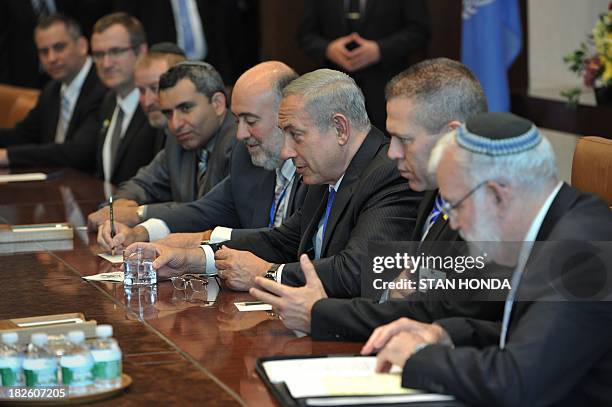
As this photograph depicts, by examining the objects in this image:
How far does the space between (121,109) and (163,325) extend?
3833 mm

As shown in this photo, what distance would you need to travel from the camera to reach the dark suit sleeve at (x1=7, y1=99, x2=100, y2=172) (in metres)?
7.24

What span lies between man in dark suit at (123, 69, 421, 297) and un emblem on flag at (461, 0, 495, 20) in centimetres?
389

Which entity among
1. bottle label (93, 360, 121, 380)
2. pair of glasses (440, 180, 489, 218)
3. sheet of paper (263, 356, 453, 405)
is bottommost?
sheet of paper (263, 356, 453, 405)

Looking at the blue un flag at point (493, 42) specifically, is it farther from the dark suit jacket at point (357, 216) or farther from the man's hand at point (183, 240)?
the dark suit jacket at point (357, 216)

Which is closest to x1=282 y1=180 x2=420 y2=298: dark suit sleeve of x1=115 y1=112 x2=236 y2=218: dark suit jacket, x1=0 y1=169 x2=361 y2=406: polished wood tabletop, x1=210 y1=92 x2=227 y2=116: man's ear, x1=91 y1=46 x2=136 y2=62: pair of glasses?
x1=0 y1=169 x2=361 y2=406: polished wood tabletop

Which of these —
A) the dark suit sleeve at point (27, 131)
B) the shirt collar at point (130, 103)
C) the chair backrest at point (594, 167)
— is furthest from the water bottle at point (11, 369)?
the dark suit sleeve at point (27, 131)

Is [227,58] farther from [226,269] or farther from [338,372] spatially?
[338,372]

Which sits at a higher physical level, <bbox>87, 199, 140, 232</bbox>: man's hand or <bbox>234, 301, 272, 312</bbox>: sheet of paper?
<bbox>234, 301, 272, 312</bbox>: sheet of paper

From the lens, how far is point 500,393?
7.35 feet

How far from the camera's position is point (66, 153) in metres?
7.25

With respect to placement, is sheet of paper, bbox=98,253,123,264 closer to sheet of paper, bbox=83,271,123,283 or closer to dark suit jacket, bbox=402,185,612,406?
sheet of paper, bbox=83,271,123,283

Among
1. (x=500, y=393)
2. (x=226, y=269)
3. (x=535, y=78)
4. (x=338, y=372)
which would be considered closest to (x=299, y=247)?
(x=226, y=269)

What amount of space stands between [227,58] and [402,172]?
6.57 m

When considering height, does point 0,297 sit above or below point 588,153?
below
